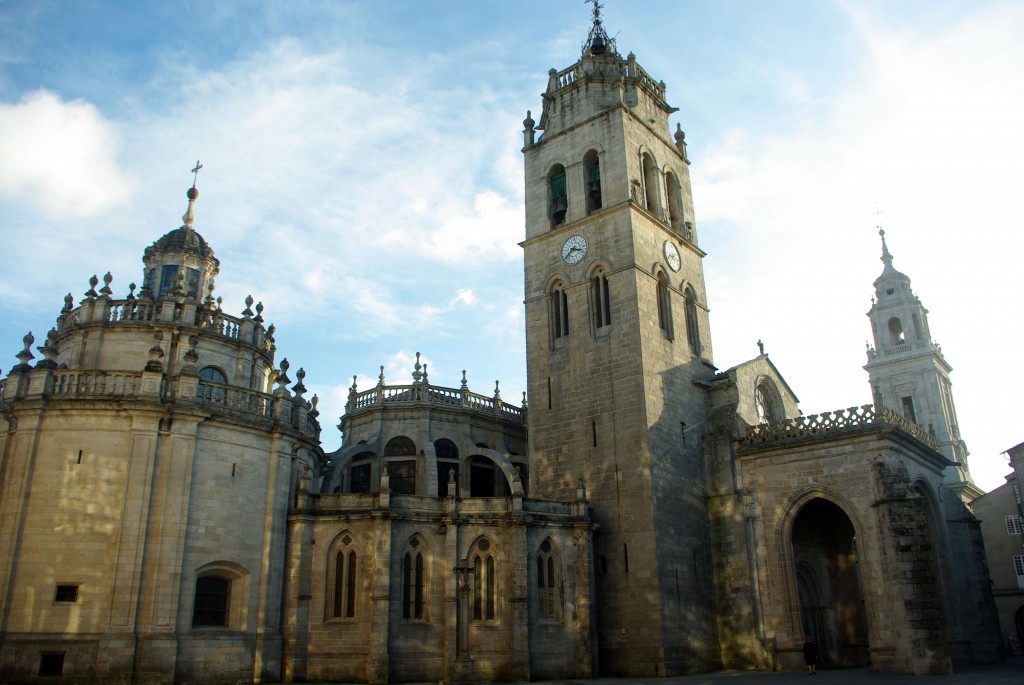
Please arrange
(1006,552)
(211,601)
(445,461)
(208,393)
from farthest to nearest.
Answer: (1006,552)
(445,461)
(208,393)
(211,601)

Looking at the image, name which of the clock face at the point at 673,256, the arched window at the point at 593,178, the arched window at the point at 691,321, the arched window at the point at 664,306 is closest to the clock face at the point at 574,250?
the arched window at the point at 593,178

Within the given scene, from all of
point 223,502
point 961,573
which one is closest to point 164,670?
point 223,502

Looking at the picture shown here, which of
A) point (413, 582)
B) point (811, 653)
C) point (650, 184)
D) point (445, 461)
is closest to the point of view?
point (413, 582)

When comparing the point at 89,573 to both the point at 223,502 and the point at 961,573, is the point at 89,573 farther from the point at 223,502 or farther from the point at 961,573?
the point at 961,573

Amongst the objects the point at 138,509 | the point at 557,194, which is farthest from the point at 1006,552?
the point at 138,509

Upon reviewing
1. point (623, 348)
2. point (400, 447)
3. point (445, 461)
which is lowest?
point (445, 461)

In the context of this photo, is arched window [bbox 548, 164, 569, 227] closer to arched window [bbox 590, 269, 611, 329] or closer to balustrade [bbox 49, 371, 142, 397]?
arched window [bbox 590, 269, 611, 329]

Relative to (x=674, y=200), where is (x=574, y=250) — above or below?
below

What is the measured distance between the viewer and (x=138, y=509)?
2348 centimetres

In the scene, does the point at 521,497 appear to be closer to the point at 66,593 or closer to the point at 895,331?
the point at 66,593

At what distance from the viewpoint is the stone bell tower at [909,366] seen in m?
60.6

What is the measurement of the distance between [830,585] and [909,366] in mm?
33730

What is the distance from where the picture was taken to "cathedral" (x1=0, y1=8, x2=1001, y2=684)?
930 inches

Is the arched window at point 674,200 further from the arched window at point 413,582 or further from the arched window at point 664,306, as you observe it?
the arched window at point 413,582
